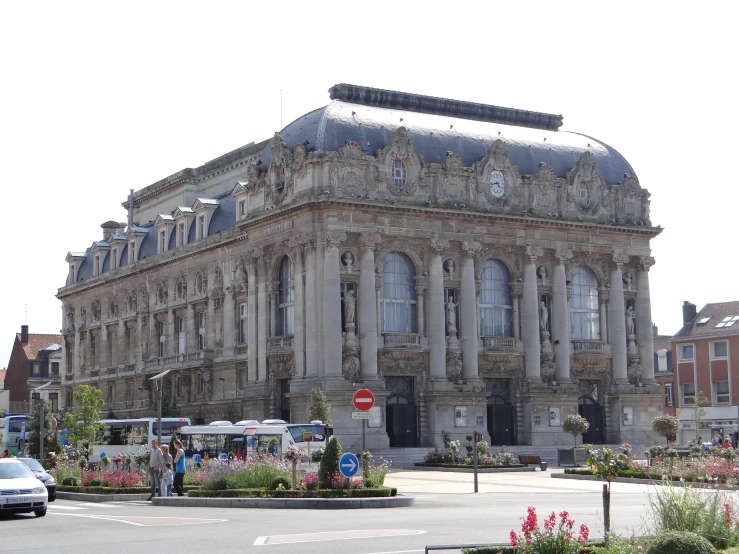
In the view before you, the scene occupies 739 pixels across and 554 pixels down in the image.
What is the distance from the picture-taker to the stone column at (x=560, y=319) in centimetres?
7819

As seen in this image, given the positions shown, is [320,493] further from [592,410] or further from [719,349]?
[719,349]

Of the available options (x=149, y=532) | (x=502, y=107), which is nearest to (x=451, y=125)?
(x=502, y=107)

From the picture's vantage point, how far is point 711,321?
108875mm

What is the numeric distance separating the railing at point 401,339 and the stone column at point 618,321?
15.4 metres

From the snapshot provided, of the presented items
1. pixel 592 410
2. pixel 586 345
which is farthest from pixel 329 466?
→ pixel 592 410


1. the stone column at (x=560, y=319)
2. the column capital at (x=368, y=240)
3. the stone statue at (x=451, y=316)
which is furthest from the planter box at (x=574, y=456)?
the column capital at (x=368, y=240)

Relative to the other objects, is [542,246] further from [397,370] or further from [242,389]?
[242,389]

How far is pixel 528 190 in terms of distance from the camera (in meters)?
78.4

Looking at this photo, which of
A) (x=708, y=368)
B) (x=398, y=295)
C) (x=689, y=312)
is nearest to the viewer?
(x=398, y=295)

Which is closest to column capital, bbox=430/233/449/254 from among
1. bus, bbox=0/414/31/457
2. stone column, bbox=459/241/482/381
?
stone column, bbox=459/241/482/381

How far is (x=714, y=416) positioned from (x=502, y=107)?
37015mm

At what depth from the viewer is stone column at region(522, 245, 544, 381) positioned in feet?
253

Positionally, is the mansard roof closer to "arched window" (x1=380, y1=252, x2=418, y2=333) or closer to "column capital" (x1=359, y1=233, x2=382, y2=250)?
"column capital" (x1=359, y1=233, x2=382, y2=250)

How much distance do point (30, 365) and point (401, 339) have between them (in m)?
75.1
